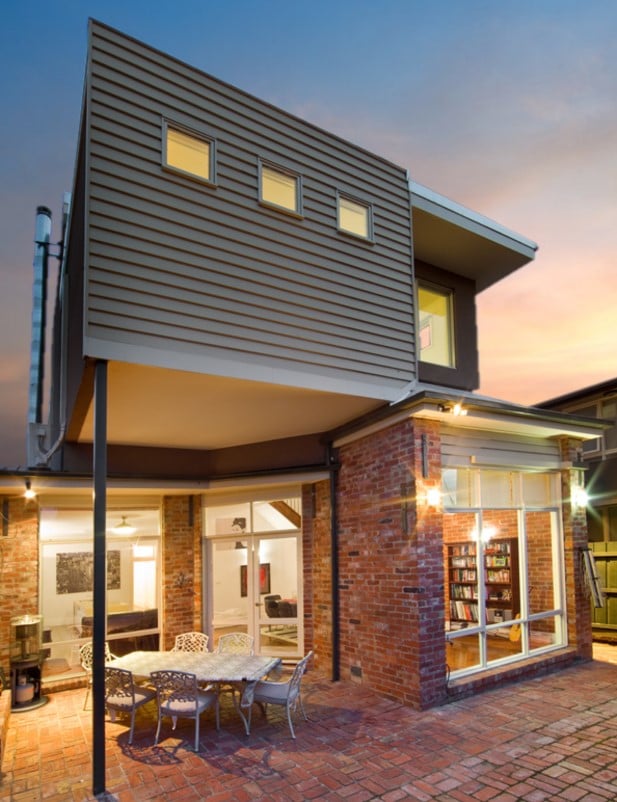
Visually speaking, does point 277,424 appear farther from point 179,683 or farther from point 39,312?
point 39,312

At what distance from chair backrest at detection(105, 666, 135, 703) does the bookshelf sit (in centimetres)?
538

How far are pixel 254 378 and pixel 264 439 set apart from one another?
3.41m

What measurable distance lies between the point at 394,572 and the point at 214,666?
2375mm

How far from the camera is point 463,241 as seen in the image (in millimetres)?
8945

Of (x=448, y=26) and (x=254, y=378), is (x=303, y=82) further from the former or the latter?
(x=254, y=378)

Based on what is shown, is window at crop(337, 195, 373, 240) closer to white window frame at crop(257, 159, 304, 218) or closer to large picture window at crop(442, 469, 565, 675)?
white window frame at crop(257, 159, 304, 218)

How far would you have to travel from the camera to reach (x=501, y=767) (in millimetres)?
4730

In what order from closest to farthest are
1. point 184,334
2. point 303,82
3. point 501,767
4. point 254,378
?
point 501,767 < point 184,334 < point 254,378 < point 303,82

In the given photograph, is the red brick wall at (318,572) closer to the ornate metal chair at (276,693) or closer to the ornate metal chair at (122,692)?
the ornate metal chair at (276,693)

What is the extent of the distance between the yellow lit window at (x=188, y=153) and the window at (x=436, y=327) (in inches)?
183

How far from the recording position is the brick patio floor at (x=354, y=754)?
4430mm

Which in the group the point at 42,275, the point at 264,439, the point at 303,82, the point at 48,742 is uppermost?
the point at 303,82

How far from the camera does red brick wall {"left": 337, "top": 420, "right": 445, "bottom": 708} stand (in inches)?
249

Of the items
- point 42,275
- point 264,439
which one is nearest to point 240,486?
point 264,439
